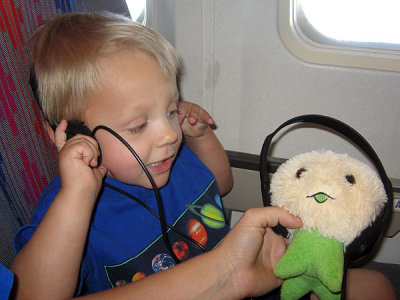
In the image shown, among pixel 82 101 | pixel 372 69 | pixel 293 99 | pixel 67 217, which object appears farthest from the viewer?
pixel 293 99

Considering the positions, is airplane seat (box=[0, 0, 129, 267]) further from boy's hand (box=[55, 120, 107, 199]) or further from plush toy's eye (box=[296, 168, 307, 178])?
plush toy's eye (box=[296, 168, 307, 178])

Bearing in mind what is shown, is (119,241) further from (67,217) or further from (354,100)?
(354,100)

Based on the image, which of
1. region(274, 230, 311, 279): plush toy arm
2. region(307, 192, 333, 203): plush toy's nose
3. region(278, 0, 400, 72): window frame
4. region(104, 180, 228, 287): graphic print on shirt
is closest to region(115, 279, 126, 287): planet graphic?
region(104, 180, 228, 287): graphic print on shirt

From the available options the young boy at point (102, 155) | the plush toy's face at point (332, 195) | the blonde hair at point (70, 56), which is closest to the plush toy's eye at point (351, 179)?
the plush toy's face at point (332, 195)

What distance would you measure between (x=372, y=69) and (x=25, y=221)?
107cm

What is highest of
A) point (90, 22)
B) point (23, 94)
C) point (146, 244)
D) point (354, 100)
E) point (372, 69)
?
point (90, 22)

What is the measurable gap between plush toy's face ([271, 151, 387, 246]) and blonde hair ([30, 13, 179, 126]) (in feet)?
1.16

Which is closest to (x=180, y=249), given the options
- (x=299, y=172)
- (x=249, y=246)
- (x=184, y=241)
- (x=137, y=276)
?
(x=184, y=241)

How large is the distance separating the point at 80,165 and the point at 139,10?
2.71 feet

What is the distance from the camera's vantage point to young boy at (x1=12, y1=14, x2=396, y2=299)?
58 centimetres

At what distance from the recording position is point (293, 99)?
1.19 metres

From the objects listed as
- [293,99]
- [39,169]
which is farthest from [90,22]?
[293,99]

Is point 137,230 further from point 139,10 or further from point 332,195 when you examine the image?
point 139,10

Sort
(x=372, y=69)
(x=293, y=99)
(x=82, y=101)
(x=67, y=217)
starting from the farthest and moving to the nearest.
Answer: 1. (x=293, y=99)
2. (x=372, y=69)
3. (x=82, y=101)
4. (x=67, y=217)
